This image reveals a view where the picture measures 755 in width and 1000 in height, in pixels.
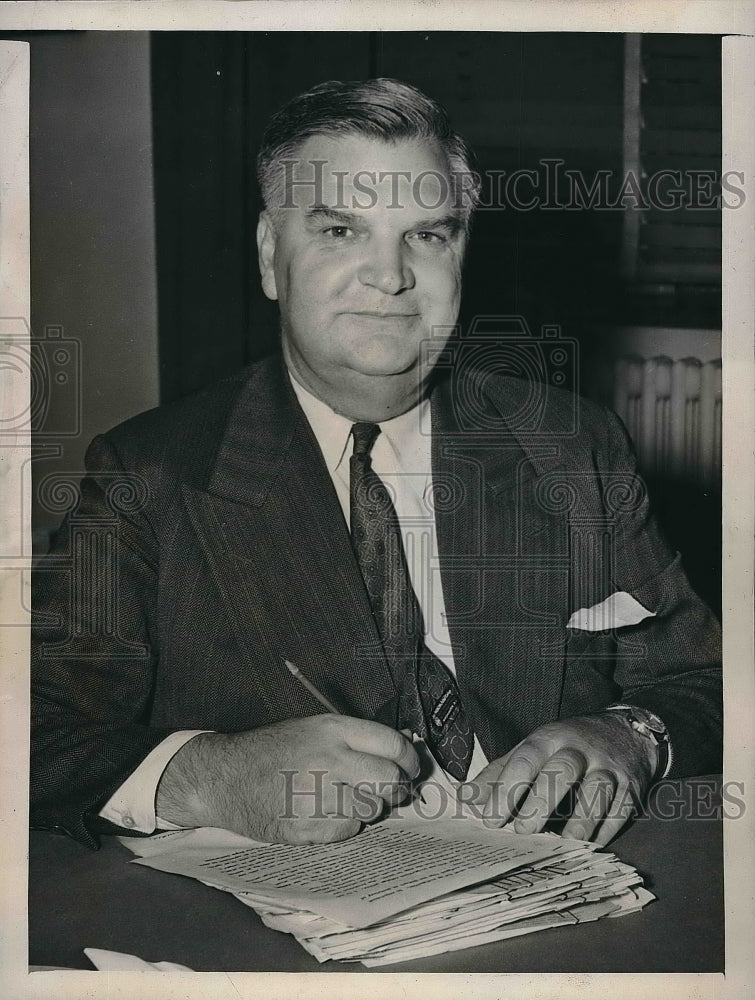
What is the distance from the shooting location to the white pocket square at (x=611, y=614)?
1.45m

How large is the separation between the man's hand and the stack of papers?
0.10 ft

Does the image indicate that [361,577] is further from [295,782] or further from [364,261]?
[364,261]

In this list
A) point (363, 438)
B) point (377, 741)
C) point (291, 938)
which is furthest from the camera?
point (363, 438)

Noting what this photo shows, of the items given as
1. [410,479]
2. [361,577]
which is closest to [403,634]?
[361,577]

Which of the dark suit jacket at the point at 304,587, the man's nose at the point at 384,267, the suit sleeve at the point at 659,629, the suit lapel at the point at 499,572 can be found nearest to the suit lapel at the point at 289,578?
the dark suit jacket at the point at 304,587

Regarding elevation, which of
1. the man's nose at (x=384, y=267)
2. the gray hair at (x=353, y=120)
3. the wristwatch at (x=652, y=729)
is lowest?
the wristwatch at (x=652, y=729)

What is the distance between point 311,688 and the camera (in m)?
1.37

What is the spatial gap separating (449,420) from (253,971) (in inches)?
29.3

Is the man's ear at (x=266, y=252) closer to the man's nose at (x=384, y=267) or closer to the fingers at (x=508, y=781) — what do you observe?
the man's nose at (x=384, y=267)

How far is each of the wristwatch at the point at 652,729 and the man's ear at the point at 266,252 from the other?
0.73 m

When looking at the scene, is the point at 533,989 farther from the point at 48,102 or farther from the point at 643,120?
the point at 48,102

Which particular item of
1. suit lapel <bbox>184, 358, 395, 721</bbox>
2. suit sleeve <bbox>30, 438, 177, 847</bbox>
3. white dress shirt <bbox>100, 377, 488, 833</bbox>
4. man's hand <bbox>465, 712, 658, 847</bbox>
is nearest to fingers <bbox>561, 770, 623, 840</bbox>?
man's hand <bbox>465, 712, 658, 847</bbox>

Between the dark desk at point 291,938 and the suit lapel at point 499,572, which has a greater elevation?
the suit lapel at point 499,572

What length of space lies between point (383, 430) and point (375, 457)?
4 cm
